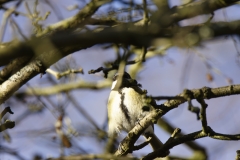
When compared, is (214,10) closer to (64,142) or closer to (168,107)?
(168,107)

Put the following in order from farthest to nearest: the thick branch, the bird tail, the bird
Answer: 1. the thick branch
2. the bird
3. the bird tail

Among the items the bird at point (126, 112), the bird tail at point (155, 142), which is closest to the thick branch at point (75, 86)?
the bird at point (126, 112)

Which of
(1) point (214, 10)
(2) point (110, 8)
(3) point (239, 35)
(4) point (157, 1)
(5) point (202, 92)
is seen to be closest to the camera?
(3) point (239, 35)

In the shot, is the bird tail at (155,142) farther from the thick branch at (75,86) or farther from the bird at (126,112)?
the thick branch at (75,86)

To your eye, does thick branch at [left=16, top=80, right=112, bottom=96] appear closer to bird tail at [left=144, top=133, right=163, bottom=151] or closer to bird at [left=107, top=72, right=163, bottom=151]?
bird at [left=107, top=72, right=163, bottom=151]

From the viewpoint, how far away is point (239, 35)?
5.08 ft

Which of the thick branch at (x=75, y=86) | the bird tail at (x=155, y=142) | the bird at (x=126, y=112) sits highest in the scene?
the thick branch at (x=75, y=86)

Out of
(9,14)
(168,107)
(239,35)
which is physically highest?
(9,14)

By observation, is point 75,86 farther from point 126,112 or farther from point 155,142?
point 155,142

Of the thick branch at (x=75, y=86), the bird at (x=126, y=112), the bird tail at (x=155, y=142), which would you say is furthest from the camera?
the thick branch at (x=75, y=86)

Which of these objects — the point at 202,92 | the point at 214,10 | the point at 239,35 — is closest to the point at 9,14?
the point at 214,10

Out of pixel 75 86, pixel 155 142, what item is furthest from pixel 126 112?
pixel 75 86

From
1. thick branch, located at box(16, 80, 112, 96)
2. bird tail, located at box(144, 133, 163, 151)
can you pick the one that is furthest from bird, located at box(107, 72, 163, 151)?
thick branch, located at box(16, 80, 112, 96)

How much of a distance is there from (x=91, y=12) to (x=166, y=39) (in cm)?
239
